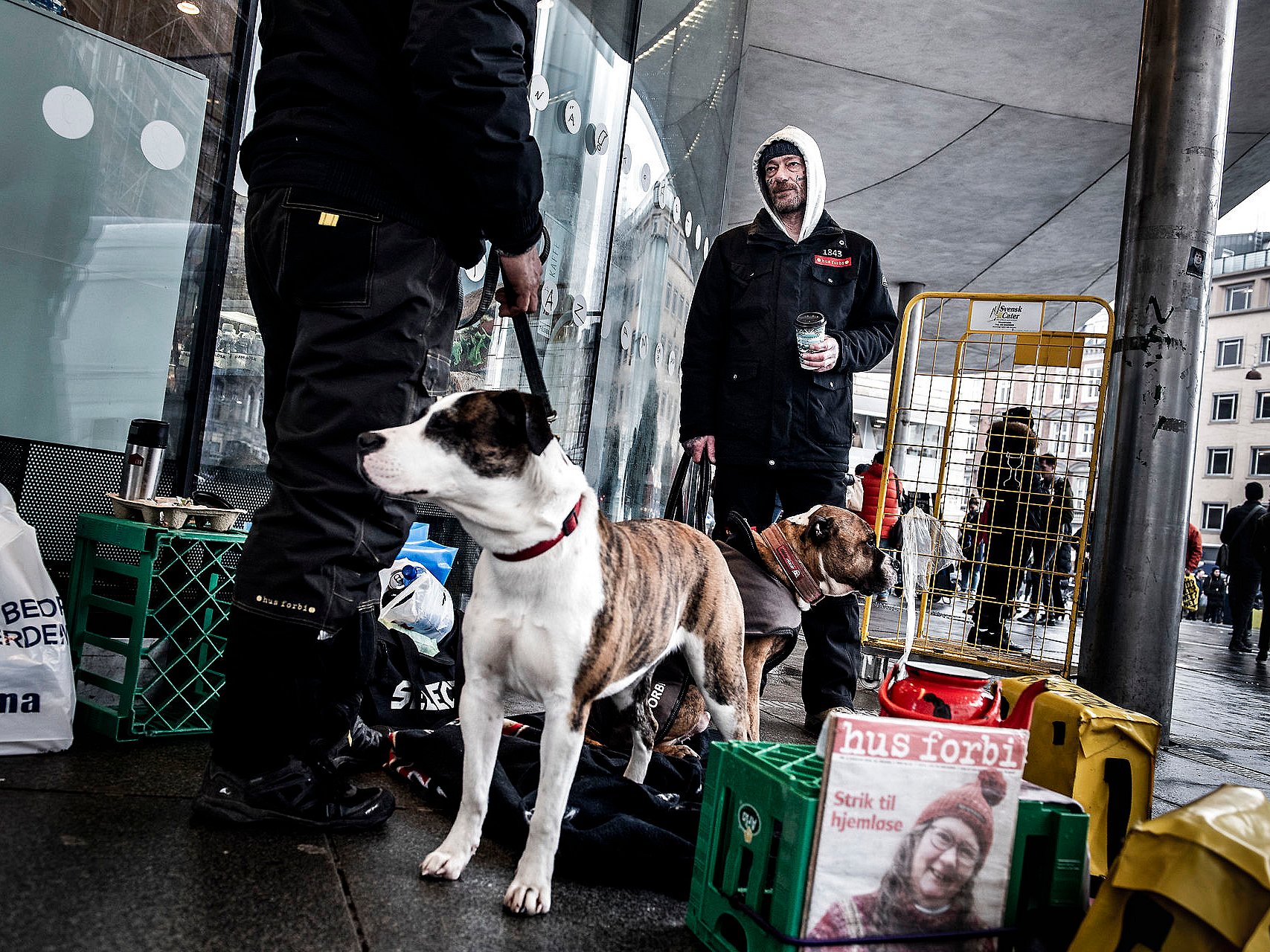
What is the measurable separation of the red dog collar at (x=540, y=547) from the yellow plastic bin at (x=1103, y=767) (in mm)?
1190

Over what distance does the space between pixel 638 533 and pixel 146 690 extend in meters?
1.46

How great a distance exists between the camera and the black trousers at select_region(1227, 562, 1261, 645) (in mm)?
11930

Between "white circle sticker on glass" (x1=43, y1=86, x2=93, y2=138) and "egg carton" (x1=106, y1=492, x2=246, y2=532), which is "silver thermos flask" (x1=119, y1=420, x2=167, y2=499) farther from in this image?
"white circle sticker on glass" (x1=43, y1=86, x2=93, y2=138)

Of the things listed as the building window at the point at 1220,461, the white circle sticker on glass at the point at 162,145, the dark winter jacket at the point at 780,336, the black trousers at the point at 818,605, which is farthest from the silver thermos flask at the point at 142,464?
the building window at the point at 1220,461

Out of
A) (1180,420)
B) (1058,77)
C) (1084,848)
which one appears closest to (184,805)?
(1084,848)

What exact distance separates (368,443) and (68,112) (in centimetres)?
245

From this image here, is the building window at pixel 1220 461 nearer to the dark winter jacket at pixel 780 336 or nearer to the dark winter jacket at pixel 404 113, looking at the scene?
the dark winter jacket at pixel 780 336

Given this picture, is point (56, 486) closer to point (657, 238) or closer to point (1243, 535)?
point (657, 238)

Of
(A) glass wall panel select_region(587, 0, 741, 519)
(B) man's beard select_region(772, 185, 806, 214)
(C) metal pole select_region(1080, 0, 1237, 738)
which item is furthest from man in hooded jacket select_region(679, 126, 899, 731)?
(A) glass wall panel select_region(587, 0, 741, 519)

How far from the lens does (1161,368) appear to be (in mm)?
4246

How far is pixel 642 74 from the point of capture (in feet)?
18.8

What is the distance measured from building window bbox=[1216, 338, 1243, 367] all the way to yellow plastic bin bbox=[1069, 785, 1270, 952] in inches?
1810

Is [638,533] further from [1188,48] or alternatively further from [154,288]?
[1188,48]

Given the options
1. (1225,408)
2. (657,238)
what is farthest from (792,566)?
(1225,408)
